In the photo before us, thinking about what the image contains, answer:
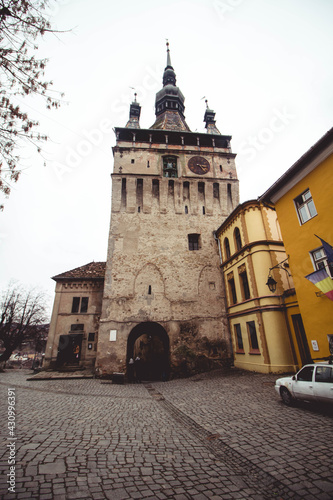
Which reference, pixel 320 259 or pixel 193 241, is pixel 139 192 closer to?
pixel 193 241

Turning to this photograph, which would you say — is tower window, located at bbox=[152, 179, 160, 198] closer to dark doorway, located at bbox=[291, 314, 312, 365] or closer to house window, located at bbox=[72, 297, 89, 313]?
house window, located at bbox=[72, 297, 89, 313]

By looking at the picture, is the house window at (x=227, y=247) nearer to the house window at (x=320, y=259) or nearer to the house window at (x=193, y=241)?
the house window at (x=193, y=241)

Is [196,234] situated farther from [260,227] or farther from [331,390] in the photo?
[331,390]

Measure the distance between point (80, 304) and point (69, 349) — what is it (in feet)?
12.3

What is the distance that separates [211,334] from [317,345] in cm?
878

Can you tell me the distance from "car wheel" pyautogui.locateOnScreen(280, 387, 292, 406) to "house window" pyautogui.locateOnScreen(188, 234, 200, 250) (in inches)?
519

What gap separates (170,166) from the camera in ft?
73.5

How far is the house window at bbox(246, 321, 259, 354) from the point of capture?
45.0 ft

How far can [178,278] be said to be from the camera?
18.2 m

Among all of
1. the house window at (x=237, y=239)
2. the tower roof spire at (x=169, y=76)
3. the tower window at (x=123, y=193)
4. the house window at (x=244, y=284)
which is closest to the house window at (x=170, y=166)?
the tower window at (x=123, y=193)

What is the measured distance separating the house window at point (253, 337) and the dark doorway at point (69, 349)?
45.5 feet

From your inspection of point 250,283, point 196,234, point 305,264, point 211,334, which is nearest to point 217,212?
point 196,234

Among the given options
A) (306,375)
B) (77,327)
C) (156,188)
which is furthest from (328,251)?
(77,327)

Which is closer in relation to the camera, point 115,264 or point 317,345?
point 317,345
